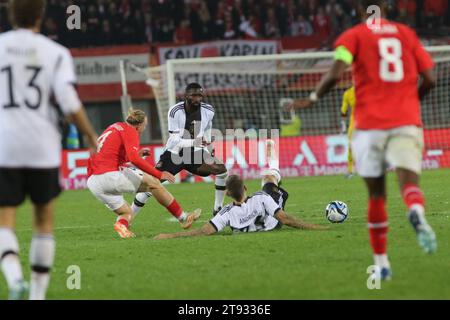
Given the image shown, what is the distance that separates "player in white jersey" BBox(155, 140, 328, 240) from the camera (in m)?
12.5

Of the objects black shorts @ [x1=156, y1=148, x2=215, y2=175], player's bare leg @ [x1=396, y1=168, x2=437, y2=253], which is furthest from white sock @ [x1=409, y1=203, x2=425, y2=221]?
black shorts @ [x1=156, y1=148, x2=215, y2=175]

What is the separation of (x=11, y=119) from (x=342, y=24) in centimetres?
2524

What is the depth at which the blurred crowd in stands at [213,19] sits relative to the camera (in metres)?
31.5

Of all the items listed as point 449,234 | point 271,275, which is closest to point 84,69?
point 449,234

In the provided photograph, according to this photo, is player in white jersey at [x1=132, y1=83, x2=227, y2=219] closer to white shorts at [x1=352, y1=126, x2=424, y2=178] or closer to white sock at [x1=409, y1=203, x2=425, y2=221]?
white shorts at [x1=352, y1=126, x2=424, y2=178]

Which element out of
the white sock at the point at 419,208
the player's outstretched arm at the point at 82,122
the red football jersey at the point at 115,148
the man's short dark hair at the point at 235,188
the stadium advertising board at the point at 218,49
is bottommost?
the white sock at the point at 419,208

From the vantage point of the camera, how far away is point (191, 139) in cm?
1583

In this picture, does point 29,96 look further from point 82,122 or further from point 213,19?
point 213,19

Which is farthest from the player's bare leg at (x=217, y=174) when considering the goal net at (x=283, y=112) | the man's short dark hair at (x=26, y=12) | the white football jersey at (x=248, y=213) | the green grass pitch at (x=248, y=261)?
the goal net at (x=283, y=112)

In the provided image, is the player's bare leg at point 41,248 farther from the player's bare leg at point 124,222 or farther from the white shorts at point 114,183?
the white shorts at point 114,183

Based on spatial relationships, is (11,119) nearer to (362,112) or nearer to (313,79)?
(362,112)

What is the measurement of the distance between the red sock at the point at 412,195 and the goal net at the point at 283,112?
55.2 feet

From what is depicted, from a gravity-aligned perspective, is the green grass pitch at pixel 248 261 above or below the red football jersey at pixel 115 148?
below

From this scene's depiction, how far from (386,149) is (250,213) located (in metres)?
4.50
